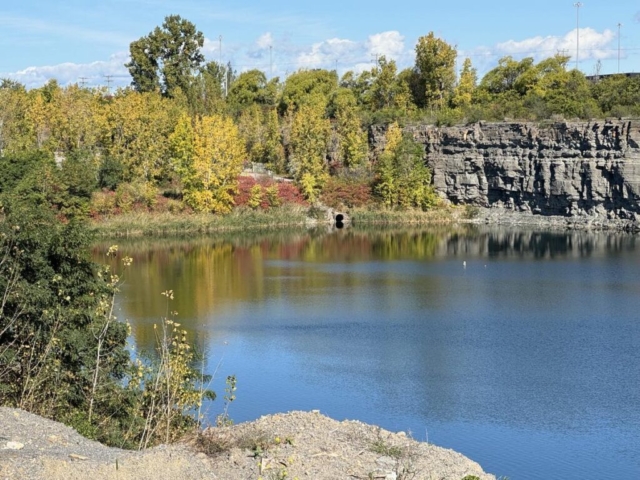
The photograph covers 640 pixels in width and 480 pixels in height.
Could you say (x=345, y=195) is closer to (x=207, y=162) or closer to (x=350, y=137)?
(x=350, y=137)

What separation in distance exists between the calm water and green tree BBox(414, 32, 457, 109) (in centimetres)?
2957

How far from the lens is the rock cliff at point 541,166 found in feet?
208

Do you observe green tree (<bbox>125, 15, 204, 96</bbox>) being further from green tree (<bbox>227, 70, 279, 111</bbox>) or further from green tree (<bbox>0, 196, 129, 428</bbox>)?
green tree (<bbox>0, 196, 129, 428</bbox>)

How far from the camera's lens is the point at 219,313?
34219mm

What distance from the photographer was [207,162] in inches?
2499

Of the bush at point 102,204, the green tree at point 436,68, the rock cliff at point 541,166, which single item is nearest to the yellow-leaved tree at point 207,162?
the bush at point 102,204

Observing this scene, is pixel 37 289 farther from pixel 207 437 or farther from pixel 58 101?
pixel 58 101

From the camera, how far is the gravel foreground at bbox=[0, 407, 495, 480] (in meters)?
13.4

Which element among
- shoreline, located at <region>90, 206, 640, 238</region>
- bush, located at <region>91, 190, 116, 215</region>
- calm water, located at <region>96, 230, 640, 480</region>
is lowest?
calm water, located at <region>96, 230, 640, 480</region>

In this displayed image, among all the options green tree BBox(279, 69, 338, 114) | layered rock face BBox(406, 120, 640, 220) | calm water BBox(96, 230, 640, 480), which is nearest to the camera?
calm water BBox(96, 230, 640, 480)

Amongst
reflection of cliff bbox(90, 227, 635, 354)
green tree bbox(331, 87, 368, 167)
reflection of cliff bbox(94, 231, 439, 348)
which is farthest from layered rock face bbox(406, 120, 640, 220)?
reflection of cliff bbox(94, 231, 439, 348)

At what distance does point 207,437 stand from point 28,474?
147 inches

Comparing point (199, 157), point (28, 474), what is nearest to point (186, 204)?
point (199, 157)

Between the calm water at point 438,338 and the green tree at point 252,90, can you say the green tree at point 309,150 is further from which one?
the green tree at point 252,90
